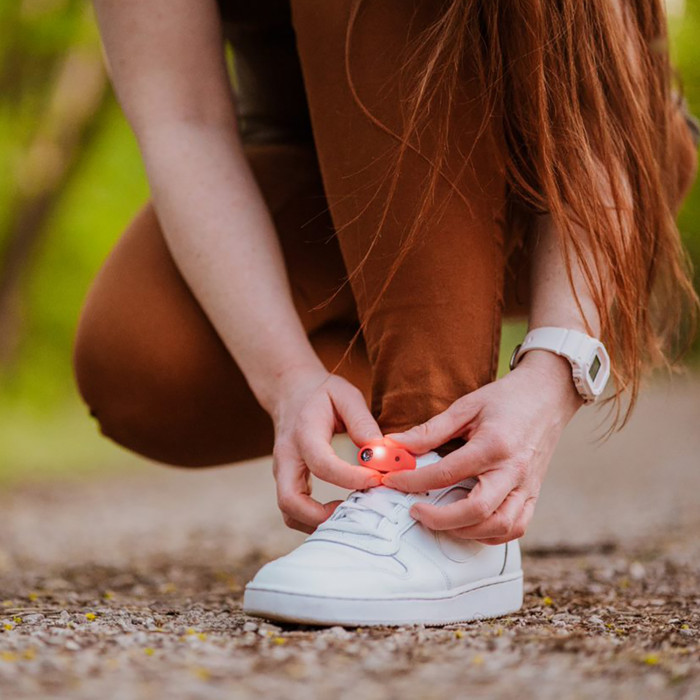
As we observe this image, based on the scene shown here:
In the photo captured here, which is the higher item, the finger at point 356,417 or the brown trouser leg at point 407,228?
the brown trouser leg at point 407,228

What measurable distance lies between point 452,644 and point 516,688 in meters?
0.18

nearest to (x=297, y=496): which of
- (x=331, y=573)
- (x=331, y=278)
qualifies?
(x=331, y=573)

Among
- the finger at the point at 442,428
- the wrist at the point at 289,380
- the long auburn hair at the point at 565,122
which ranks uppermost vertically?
the long auburn hair at the point at 565,122

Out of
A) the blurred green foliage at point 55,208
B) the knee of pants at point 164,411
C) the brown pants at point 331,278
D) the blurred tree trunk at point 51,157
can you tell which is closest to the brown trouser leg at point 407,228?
the brown pants at point 331,278

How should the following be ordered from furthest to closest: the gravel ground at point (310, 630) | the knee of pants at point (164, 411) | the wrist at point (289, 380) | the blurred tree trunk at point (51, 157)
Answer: the blurred tree trunk at point (51, 157), the knee of pants at point (164, 411), the wrist at point (289, 380), the gravel ground at point (310, 630)

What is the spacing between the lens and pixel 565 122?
1241mm

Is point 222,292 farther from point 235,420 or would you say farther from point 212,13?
point 212,13

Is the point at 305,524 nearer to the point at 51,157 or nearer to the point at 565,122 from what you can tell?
the point at 565,122

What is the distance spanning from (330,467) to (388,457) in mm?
76

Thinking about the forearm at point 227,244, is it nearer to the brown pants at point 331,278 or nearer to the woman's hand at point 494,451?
the brown pants at point 331,278

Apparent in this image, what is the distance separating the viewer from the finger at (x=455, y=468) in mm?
1116

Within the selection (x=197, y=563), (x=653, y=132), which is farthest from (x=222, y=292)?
(x=197, y=563)

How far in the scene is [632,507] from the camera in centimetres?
358

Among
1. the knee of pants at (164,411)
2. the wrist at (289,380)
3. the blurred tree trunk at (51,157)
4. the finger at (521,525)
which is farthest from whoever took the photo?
the blurred tree trunk at (51,157)
